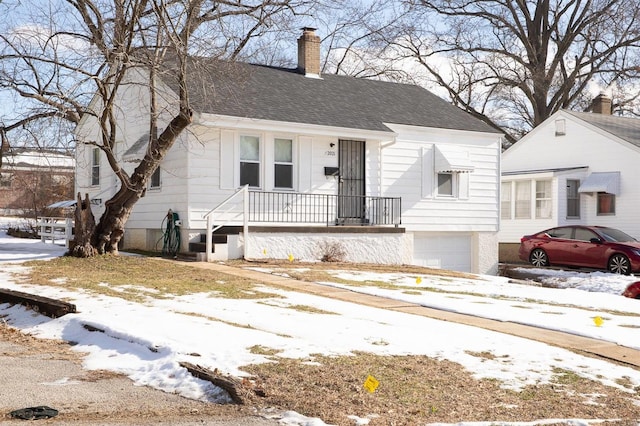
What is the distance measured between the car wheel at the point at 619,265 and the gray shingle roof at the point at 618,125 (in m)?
7.13

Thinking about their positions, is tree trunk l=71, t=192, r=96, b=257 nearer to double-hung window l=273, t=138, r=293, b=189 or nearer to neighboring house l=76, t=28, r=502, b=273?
neighboring house l=76, t=28, r=502, b=273

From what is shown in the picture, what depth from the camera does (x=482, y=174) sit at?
24.8 m

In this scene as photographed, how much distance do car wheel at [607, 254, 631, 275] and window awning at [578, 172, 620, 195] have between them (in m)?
6.15

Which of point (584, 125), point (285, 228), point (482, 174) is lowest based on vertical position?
point (285, 228)

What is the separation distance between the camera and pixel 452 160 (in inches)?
942

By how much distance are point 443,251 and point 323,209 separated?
16.4 ft


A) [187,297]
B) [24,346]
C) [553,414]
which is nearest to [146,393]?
[24,346]

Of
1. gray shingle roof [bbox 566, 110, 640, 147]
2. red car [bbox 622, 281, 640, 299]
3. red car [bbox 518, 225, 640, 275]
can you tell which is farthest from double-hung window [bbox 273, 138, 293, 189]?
gray shingle roof [bbox 566, 110, 640, 147]

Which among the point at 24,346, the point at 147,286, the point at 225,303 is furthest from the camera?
the point at 147,286

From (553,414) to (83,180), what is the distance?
21308 millimetres

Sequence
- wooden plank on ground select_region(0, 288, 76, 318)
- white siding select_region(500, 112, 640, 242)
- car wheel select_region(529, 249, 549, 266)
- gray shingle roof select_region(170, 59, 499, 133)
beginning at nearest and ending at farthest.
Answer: wooden plank on ground select_region(0, 288, 76, 318) → gray shingle roof select_region(170, 59, 499, 133) → car wheel select_region(529, 249, 549, 266) → white siding select_region(500, 112, 640, 242)

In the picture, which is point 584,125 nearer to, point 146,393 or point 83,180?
point 83,180

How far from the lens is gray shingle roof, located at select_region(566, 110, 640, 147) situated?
29406mm

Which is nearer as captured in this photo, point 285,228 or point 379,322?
point 379,322
